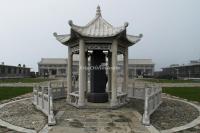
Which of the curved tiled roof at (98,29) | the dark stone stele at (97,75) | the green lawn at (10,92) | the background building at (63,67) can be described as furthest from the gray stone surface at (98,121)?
the background building at (63,67)

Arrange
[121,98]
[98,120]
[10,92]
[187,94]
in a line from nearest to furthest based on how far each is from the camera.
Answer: [98,120] → [121,98] → [187,94] → [10,92]

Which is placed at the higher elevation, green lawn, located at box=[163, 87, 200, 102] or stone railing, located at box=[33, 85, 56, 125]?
stone railing, located at box=[33, 85, 56, 125]

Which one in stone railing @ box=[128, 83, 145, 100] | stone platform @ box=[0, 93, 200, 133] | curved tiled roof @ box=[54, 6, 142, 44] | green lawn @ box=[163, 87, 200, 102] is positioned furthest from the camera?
green lawn @ box=[163, 87, 200, 102]

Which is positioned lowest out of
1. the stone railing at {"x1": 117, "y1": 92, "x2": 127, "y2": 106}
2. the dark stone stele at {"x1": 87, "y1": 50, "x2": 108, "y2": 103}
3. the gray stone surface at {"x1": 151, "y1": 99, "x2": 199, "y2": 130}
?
the gray stone surface at {"x1": 151, "y1": 99, "x2": 199, "y2": 130}

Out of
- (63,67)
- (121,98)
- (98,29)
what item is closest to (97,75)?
(121,98)

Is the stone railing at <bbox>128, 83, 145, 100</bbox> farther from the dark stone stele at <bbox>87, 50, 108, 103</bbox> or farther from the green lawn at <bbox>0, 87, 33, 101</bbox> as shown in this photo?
the green lawn at <bbox>0, 87, 33, 101</bbox>

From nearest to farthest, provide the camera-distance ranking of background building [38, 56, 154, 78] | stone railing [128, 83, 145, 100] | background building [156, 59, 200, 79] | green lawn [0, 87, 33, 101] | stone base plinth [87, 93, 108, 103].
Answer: stone base plinth [87, 93, 108, 103] < stone railing [128, 83, 145, 100] < green lawn [0, 87, 33, 101] < background building [156, 59, 200, 79] < background building [38, 56, 154, 78]

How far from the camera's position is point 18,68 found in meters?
75.3

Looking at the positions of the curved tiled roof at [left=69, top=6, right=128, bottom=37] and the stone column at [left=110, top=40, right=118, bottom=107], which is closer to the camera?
the curved tiled roof at [left=69, top=6, right=128, bottom=37]

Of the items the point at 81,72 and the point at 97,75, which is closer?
the point at 81,72

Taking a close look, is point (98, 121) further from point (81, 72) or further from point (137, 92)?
point (137, 92)

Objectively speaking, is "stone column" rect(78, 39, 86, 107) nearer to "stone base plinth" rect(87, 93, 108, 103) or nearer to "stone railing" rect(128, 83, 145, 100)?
"stone base plinth" rect(87, 93, 108, 103)

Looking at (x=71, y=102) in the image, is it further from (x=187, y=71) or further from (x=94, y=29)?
(x=187, y=71)

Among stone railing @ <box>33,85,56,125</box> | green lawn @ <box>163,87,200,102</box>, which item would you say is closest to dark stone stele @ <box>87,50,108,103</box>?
stone railing @ <box>33,85,56,125</box>
